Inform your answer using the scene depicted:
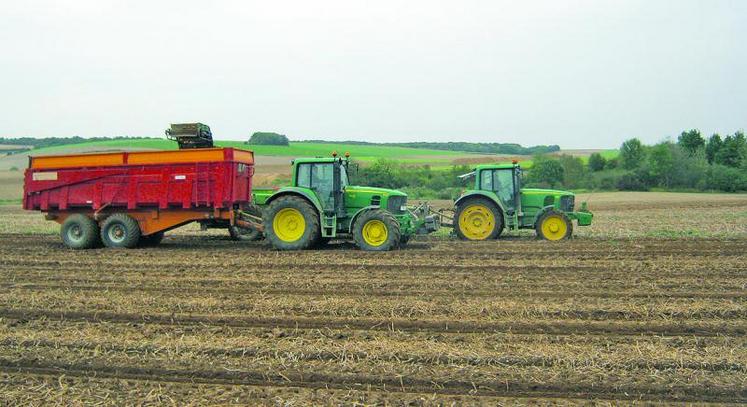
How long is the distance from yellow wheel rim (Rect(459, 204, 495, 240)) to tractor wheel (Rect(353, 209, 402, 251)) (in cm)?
277

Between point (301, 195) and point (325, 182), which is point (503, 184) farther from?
point (301, 195)

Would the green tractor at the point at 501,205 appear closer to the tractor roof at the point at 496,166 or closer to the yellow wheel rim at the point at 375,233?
the tractor roof at the point at 496,166

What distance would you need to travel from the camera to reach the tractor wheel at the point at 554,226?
44.2ft

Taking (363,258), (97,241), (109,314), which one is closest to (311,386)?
(109,314)

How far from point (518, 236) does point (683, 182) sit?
40.0 metres

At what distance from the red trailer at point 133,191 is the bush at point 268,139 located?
4434cm

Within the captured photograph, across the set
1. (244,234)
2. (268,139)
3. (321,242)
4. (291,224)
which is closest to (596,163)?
(268,139)

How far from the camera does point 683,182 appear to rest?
48.4 m

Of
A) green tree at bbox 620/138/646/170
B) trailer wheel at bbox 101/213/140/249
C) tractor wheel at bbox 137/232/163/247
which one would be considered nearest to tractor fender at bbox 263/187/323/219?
trailer wheel at bbox 101/213/140/249

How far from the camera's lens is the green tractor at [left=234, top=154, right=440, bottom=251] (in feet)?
38.4

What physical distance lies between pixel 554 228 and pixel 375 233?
4426 mm

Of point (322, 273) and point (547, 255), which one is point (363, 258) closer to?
point (322, 273)

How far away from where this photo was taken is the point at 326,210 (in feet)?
39.2

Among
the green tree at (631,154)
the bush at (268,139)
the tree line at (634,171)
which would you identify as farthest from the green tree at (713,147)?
the bush at (268,139)
